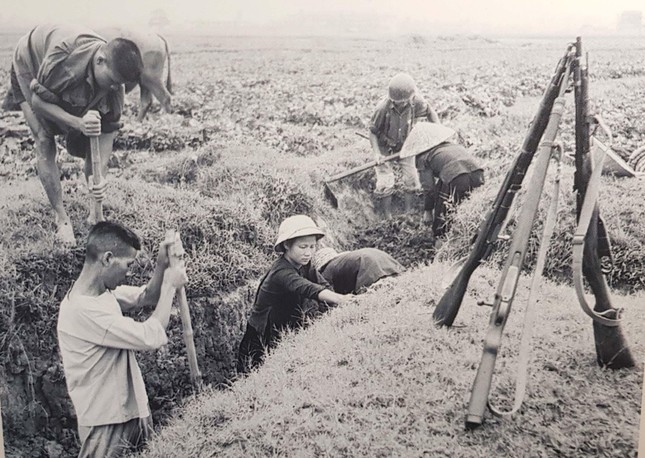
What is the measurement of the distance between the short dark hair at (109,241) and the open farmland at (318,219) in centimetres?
11

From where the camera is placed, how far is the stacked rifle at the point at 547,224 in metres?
2.33

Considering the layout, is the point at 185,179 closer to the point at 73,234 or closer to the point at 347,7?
the point at 73,234

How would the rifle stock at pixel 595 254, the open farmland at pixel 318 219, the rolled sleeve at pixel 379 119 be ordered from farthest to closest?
the rolled sleeve at pixel 379 119
the open farmland at pixel 318 219
the rifle stock at pixel 595 254

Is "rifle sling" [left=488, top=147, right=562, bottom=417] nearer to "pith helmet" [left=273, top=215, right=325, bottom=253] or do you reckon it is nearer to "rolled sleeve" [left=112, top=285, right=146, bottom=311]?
"pith helmet" [left=273, top=215, right=325, bottom=253]

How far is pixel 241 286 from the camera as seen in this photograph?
283cm

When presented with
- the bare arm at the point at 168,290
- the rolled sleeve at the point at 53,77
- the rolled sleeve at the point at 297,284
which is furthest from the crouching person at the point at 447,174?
the rolled sleeve at the point at 53,77

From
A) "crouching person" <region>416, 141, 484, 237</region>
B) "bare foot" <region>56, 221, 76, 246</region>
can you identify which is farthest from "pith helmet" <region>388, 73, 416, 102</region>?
"bare foot" <region>56, 221, 76, 246</region>

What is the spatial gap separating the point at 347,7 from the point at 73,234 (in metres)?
1.30

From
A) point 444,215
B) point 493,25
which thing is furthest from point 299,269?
point 493,25

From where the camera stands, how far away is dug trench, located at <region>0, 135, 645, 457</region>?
8.93 ft

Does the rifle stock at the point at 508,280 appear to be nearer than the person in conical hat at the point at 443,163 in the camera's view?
Yes

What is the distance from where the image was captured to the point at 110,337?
2584 millimetres

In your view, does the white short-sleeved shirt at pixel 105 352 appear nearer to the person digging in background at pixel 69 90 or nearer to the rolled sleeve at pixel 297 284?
the person digging in background at pixel 69 90

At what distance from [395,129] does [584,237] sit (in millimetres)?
789
